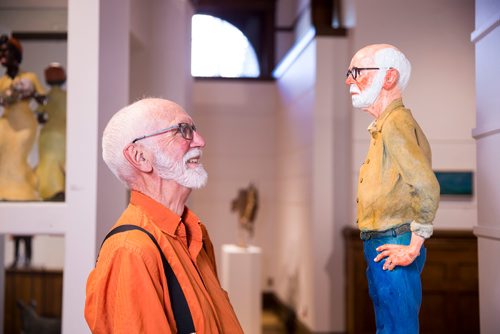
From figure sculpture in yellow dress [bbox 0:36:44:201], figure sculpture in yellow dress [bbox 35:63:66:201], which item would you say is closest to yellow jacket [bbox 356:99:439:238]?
figure sculpture in yellow dress [bbox 35:63:66:201]

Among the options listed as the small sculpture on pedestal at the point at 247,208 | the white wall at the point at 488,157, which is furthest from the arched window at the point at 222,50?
the white wall at the point at 488,157

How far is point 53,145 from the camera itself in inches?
144

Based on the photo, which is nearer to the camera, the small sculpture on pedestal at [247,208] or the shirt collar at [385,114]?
the shirt collar at [385,114]

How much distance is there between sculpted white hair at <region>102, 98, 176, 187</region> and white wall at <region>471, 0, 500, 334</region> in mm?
1211

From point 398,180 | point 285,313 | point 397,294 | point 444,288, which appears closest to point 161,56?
point 444,288

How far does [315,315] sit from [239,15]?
16.4 feet

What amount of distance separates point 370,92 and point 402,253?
1.69ft

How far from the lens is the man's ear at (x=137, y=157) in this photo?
7.47ft

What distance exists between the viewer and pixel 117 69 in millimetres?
3818

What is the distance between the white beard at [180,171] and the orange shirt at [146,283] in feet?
0.33

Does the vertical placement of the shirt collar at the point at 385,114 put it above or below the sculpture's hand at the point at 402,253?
above

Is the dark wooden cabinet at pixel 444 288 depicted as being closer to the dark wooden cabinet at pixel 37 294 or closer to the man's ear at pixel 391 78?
the dark wooden cabinet at pixel 37 294

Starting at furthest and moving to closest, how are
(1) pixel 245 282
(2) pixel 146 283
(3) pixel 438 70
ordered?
(1) pixel 245 282 → (3) pixel 438 70 → (2) pixel 146 283

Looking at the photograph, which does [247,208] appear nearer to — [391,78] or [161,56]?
[161,56]
